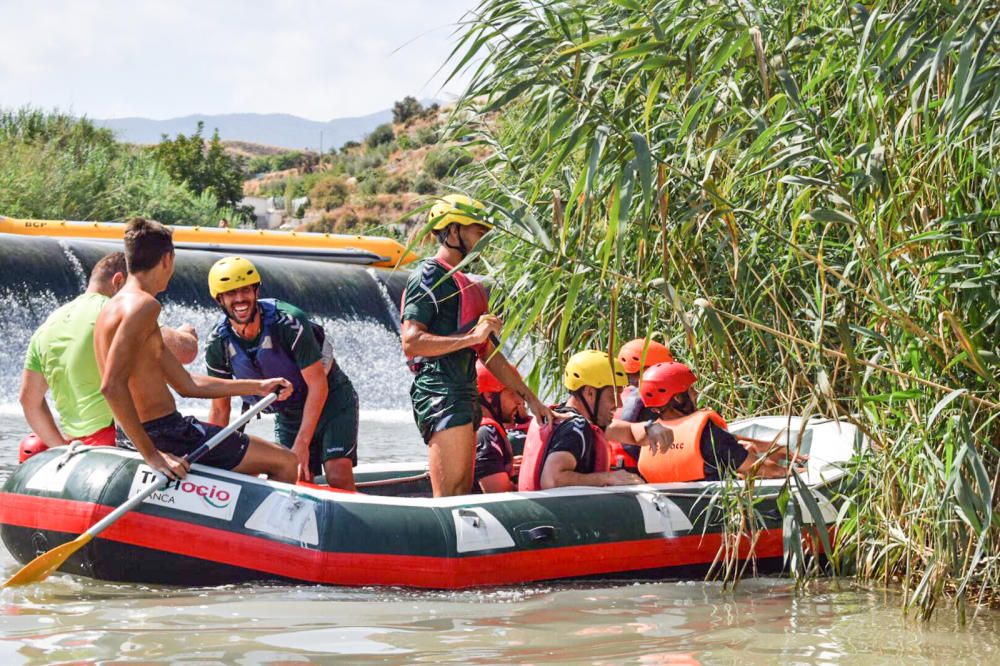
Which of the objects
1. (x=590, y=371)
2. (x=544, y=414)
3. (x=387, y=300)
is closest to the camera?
(x=544, y=414)

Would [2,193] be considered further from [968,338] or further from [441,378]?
[968,338]

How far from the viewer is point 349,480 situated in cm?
572

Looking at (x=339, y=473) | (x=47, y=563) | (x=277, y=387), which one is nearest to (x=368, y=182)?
(x=339, y=473)

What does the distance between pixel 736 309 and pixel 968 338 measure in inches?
104

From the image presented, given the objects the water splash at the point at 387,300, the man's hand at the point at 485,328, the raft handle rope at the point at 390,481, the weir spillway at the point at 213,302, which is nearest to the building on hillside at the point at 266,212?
the water splash at the point at 387,300

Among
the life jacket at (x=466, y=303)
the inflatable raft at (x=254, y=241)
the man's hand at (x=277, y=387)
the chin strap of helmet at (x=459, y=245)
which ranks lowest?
the man's hand at (x=277, y=387)

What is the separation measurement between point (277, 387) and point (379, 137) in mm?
64400

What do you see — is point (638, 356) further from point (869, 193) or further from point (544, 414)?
point (869, 193)

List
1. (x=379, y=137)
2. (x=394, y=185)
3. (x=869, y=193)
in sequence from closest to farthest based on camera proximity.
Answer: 1. (x=869, y=193)
2. (x=394, y=185)
3. (x=379, y=137)

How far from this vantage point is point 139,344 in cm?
470

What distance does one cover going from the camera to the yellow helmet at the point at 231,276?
5324mm

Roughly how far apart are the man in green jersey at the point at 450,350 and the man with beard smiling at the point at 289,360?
50cm

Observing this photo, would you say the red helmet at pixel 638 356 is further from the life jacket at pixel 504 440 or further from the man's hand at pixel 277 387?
the man's hand at pixel 277 387

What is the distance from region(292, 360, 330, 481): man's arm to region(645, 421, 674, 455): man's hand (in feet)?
4.77
